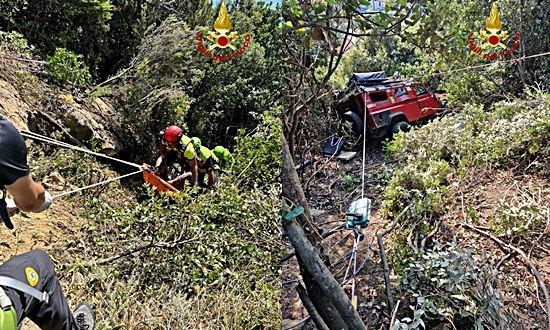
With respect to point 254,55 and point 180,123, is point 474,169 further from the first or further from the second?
point 180,123

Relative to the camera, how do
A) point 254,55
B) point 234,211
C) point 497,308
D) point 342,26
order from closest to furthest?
point 497,308
point 342,26
point 254,55
point 234,211

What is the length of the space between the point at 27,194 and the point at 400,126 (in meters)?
0.77

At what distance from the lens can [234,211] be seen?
1191 mm

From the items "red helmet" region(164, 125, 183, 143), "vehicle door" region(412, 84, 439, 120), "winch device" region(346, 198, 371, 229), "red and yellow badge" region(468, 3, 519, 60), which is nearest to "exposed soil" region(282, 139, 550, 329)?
"winch device" region(346, 198, 371, 229)

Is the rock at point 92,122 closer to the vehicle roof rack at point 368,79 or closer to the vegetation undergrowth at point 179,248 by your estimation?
the vegetation undergrowth at point 179,248

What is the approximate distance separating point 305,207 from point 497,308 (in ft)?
1.39

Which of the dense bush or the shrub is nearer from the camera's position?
the dense bush

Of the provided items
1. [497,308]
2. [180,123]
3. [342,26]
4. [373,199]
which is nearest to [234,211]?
[180,123]

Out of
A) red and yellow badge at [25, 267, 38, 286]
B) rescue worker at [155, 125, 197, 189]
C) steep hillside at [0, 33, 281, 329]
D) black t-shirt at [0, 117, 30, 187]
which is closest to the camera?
black t-shirt at [0, 117, 30, 187]

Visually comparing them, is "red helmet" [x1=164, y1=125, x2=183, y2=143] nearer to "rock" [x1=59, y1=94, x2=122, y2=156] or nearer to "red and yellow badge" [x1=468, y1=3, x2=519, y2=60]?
"rock" [x1=59, y1=94, x2=122, y2=156]

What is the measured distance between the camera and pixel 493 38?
88 cm

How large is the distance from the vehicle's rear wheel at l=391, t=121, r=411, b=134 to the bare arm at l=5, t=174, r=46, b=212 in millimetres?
747

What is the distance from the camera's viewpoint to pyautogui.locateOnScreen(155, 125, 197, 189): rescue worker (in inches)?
41.5

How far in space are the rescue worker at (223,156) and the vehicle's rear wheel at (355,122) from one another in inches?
14.5
